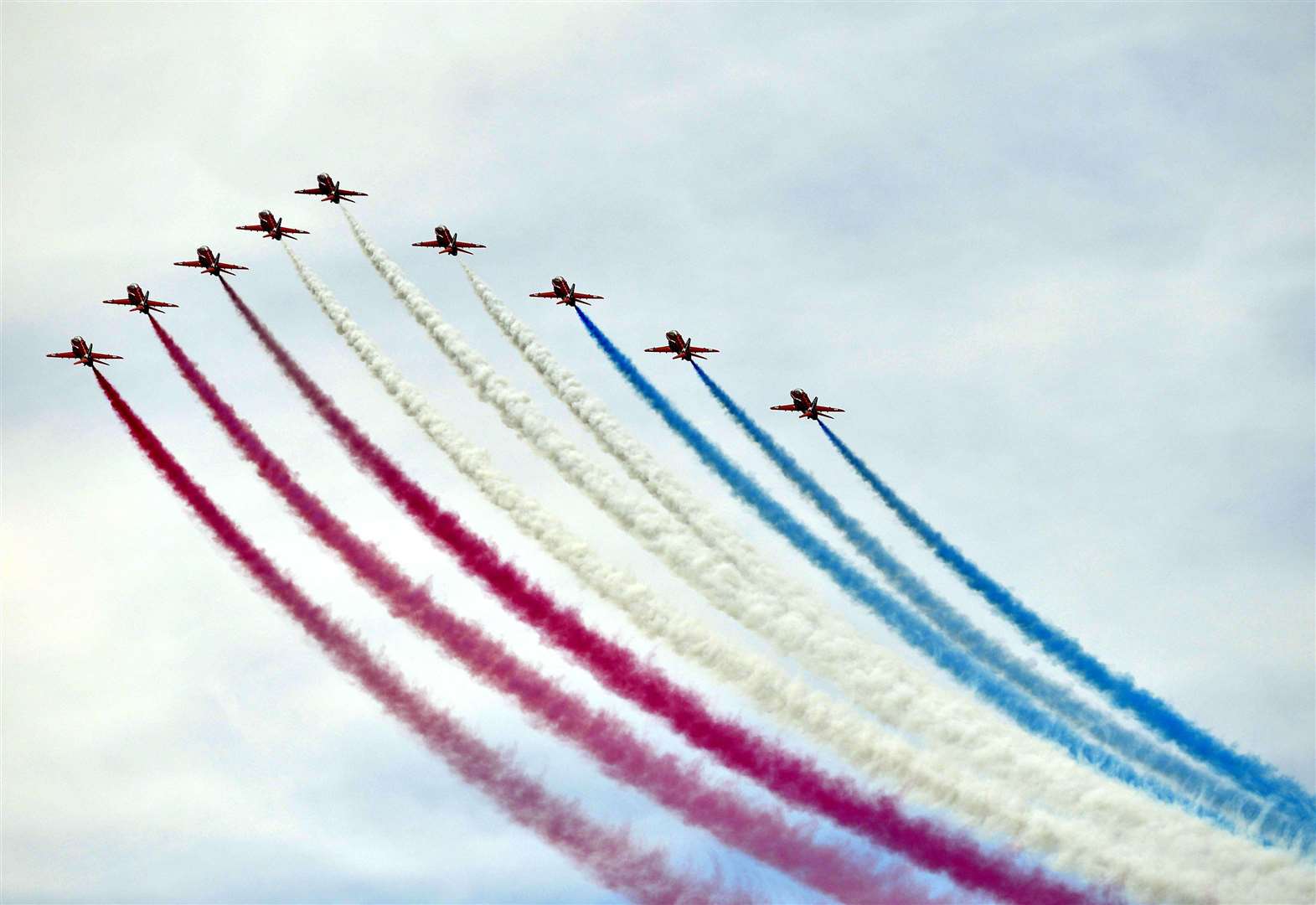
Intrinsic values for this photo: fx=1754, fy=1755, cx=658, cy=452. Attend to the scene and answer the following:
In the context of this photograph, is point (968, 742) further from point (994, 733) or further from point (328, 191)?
point (328, 191)

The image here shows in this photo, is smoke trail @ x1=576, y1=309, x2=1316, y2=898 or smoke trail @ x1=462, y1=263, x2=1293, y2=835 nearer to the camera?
smoke trail @ x1=576, y1=309, x2=1316, y2=898

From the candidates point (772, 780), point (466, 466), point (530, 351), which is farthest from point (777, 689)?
point (530, 351)

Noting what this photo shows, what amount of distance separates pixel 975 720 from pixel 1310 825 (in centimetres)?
1274

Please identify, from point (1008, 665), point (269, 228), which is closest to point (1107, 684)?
point (1008, 665)

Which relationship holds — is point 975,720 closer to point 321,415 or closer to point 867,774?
point 867,774

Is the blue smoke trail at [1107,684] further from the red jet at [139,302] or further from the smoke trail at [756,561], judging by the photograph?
the red jet at [139,302]

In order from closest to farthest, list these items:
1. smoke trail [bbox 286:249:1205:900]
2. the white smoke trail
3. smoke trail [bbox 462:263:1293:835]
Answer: the white smoke trail, smoke trail [bbox 286:249:1205:900], smoke trail [bbox 462:263:1293:835]

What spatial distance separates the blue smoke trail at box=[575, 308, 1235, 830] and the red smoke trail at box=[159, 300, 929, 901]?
11534 millimetres

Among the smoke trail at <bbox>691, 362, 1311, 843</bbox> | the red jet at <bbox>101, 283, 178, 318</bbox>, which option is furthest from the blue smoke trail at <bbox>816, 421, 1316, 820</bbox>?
the red jet at <bbox>101, 283, 178, 318</bbox>

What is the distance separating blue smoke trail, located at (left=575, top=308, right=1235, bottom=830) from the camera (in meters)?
71.8

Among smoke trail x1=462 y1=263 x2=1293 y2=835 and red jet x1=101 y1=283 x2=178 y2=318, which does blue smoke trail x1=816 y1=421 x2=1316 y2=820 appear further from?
red jet x1=101 y1=283 x2=178 y2=318

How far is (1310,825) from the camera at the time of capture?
211ft

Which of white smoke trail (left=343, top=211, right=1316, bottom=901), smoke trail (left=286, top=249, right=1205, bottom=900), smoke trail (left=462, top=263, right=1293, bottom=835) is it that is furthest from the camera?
smoke trail (left=462, top=263, right=1293, bottom=835)

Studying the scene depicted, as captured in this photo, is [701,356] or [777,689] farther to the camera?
[701,356]
